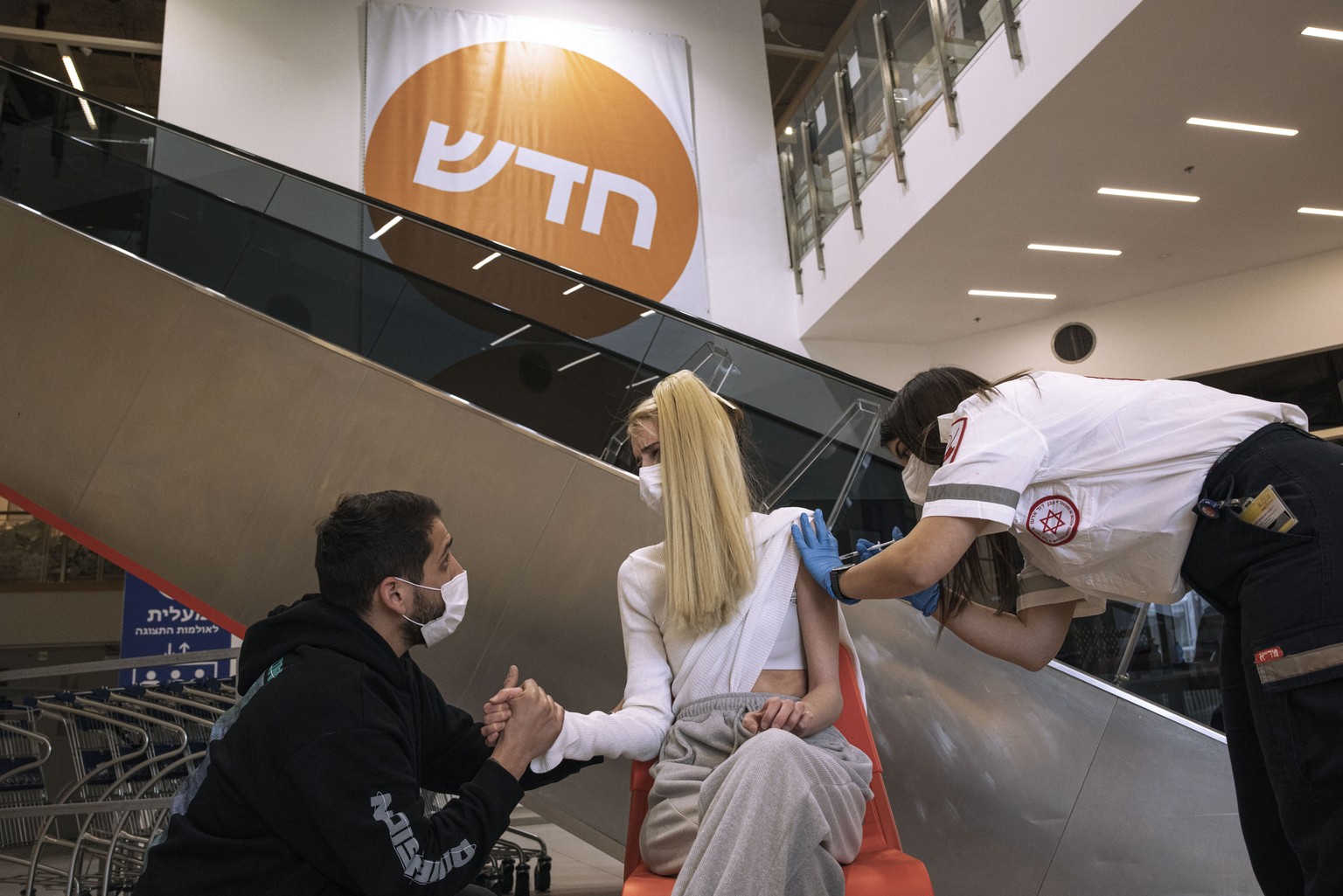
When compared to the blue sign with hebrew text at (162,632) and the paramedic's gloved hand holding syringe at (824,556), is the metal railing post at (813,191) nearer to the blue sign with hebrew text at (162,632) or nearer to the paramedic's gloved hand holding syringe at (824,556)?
the blue sign with hebrew text at (162,632)

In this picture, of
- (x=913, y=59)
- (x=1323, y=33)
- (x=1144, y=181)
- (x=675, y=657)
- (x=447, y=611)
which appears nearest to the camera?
(x=447, y=611)

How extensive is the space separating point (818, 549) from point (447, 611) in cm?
78

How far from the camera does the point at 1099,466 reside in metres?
1.70

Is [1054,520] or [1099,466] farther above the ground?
[1099,466]

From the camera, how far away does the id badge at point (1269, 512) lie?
1496 mm

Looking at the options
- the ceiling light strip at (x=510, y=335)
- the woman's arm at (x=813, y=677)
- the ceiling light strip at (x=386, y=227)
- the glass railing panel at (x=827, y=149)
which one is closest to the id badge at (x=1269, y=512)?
the woman's arm at (x=813, y=677)

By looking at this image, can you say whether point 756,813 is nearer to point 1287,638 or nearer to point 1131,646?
point 1287,638

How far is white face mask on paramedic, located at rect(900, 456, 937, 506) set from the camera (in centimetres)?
203

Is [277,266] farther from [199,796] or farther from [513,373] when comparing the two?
[199,796]

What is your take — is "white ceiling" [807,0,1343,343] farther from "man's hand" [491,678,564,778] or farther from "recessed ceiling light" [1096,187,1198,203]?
"man's hand" [491,678,564,778]

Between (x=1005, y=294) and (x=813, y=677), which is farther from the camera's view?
(x=1005, y=294)

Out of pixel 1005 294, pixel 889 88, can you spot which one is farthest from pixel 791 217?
pixel 1005 294

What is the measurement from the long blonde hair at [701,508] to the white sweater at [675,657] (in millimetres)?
35

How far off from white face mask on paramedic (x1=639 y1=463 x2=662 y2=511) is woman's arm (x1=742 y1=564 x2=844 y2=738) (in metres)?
0.38
